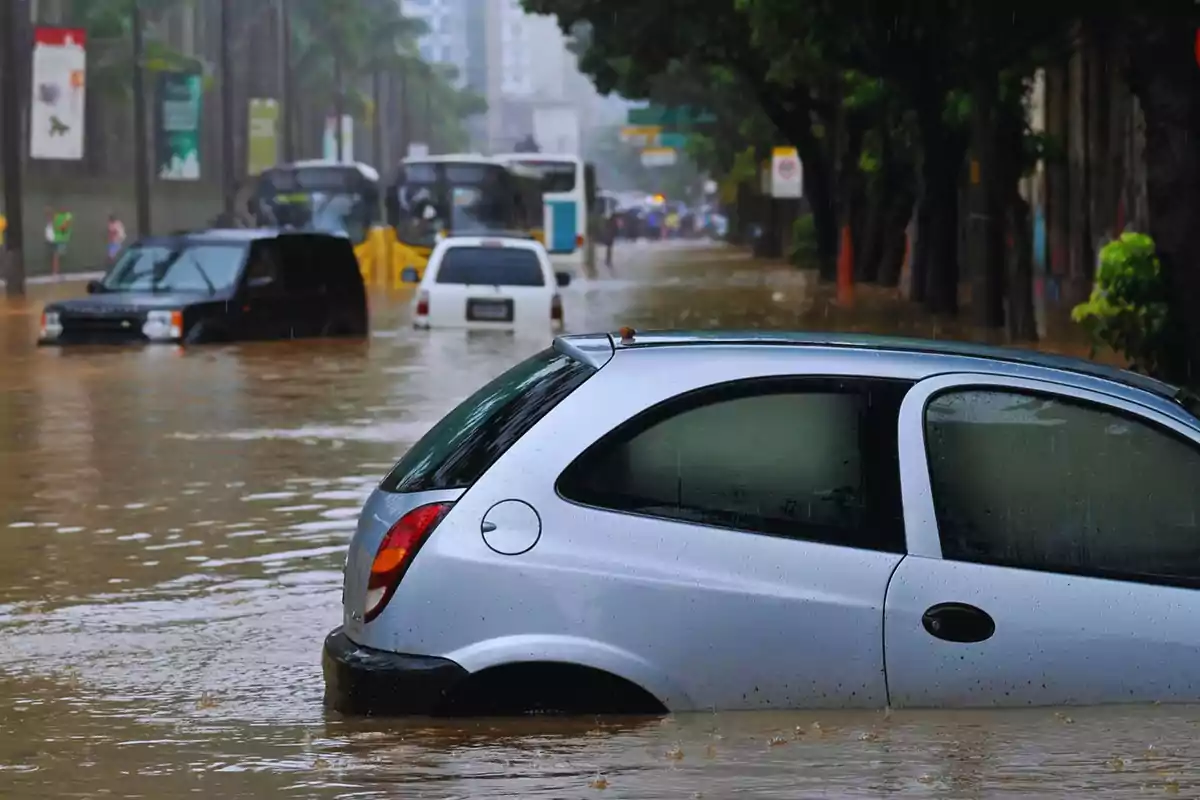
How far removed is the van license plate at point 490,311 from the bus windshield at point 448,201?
24831 mm

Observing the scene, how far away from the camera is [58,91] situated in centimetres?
5350

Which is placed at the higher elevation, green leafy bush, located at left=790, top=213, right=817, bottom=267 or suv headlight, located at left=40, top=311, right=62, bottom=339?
suv headlight, located at left=40, top=311, right=62, bottom=339

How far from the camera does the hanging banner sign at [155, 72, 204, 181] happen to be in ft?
215

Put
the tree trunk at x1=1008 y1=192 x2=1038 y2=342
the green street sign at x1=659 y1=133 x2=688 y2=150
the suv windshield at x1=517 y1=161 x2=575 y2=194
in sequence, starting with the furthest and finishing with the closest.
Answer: the green street sign at x1=659 y1=133 x2=688 y2=150 → the suv windshield at x1=517 y1=161 x2=575 y2=194 → the tree trunk at x1=1008 y1=192 x2=1038 y2=342

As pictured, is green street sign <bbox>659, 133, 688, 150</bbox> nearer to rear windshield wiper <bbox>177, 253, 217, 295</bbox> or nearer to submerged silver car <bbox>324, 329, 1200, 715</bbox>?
rear windshield wiper <bbox>177, 253, 217, 295</bbox>

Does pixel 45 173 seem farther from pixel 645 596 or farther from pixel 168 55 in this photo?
pixel 645 596

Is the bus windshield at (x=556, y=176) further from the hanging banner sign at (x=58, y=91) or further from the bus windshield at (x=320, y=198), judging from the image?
the hanging banner sign at (x=58, y=91)

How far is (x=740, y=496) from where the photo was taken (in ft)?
20.8

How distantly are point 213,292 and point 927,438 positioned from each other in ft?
72.6

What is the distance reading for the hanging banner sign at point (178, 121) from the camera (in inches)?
2576

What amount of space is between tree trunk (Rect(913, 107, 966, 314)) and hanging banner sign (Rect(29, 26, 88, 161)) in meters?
23.3

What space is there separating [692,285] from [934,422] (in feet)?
154

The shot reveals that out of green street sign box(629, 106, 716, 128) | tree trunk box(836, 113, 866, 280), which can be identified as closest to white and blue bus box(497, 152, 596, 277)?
tree trunk box(836, 113, 866, 280)

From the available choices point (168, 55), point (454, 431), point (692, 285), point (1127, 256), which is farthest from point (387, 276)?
point (454, 431)
